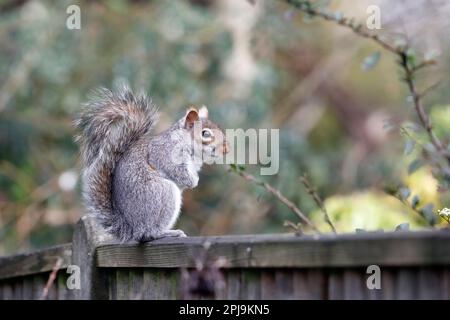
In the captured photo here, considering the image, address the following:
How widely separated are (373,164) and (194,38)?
1.61 m

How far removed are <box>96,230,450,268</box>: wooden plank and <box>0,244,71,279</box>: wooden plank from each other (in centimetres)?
37

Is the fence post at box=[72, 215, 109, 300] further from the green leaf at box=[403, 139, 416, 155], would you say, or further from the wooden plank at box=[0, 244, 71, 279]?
the green leaf at box=[403, 139, 416, 155]

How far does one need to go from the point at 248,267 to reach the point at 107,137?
2.88ft

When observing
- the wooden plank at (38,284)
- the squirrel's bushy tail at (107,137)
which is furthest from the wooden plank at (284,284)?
the wooden plank at (38,284)

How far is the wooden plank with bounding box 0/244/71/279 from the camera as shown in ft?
7.74

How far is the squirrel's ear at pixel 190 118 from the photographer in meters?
2.66

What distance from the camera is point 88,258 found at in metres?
2.21

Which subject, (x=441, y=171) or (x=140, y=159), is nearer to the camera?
(x=441, y=171)
